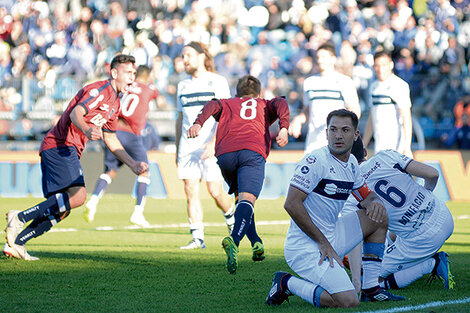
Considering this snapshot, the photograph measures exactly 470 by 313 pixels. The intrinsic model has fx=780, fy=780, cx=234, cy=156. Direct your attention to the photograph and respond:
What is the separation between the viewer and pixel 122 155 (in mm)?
8719

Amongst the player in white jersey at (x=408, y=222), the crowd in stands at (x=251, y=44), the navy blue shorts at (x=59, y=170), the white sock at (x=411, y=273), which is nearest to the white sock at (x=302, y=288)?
the player in white jersey at (x=408, y=222)

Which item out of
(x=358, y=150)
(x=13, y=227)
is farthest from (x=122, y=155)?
(x=358, y=150)

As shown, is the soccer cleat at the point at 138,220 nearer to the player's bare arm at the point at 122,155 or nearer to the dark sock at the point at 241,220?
the player's bare arm at the point at 122,155

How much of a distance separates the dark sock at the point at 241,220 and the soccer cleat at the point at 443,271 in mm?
1757

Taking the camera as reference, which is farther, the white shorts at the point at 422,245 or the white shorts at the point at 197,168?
the white shorts at the point at 197,168

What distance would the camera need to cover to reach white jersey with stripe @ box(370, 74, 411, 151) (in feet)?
39.5

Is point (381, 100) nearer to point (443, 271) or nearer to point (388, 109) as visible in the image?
point (388, 109)

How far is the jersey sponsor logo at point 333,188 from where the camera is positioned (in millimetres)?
5855

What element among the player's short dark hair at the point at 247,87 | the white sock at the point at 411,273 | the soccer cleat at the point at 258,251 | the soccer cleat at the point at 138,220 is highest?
the player's short dark hair at the point at 247,87

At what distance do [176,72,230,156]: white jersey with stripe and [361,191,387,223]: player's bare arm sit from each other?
4.31 m

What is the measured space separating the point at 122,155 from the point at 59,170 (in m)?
0.71

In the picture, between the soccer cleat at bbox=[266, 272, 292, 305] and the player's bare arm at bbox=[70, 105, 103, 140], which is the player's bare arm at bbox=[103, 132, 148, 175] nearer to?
the player's bare arm at bbox=[70, 105, 103, 140]

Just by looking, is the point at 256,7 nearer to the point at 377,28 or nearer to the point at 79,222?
the point at 377,28

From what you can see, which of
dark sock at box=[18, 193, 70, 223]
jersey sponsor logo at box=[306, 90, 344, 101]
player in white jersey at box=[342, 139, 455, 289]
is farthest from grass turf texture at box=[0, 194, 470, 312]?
jersey sponsor logo at box=[306, 90, 344, 101]
